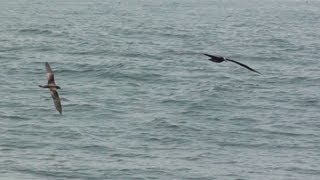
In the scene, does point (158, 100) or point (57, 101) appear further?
point (158, 100)

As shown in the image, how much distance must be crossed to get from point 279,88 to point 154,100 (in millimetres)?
9318

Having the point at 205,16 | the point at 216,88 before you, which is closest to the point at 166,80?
the point at 216,88

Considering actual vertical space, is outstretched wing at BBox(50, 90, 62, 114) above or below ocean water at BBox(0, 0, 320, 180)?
above

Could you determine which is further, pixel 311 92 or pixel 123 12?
pixel 123 12

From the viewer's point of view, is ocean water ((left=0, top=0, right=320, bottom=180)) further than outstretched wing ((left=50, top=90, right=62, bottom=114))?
Yes

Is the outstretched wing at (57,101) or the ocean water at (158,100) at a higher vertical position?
the outstretched wing at (57,101)

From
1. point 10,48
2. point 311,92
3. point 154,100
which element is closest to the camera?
point 154,100

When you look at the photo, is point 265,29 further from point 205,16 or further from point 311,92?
point 311,92

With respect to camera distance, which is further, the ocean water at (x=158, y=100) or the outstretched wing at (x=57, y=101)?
Result: the ocean water at (x=158, y=100)

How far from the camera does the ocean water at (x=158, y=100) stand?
39281 millimetres

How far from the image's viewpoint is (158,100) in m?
53.4

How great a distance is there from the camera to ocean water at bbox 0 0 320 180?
39281 millimetres

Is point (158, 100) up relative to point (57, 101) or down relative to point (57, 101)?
down

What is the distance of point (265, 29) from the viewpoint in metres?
93.1
